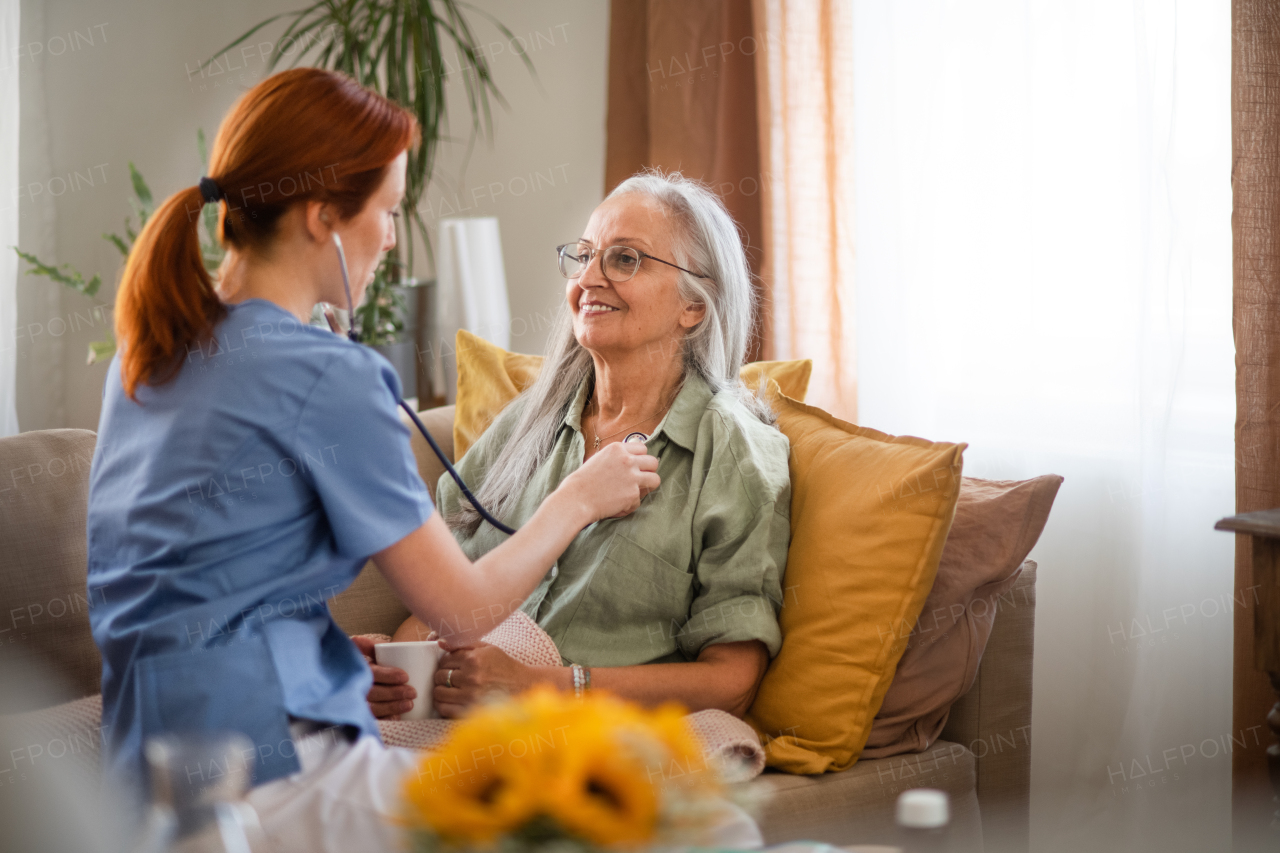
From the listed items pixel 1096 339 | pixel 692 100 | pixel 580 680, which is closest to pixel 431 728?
pixel 580 680

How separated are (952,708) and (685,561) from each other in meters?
0.45

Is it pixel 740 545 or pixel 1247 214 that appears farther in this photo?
pixel 1247 214

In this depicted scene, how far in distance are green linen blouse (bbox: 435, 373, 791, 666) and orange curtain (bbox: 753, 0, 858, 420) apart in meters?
0.83

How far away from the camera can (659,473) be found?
61.7 inches

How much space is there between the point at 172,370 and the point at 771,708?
0.88 m

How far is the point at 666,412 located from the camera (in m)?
1.67

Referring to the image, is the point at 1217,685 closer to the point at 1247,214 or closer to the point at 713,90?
the point at 1247,214

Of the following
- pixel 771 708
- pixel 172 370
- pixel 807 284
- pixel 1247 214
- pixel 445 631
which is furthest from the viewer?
pixel 807 284

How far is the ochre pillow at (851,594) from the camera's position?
1.38 m

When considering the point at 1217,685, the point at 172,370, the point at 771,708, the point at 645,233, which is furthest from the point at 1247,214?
the point at 172,370

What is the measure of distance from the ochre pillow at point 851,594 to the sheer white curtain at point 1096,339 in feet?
2.03

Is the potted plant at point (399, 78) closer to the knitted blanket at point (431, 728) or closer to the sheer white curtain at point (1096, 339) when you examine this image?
the sheer white curtain at point (1096, 339)

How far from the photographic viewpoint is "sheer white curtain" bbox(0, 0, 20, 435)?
296 cm

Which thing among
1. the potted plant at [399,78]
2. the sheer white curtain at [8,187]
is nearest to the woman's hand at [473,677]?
the potted plant at [399,78]
